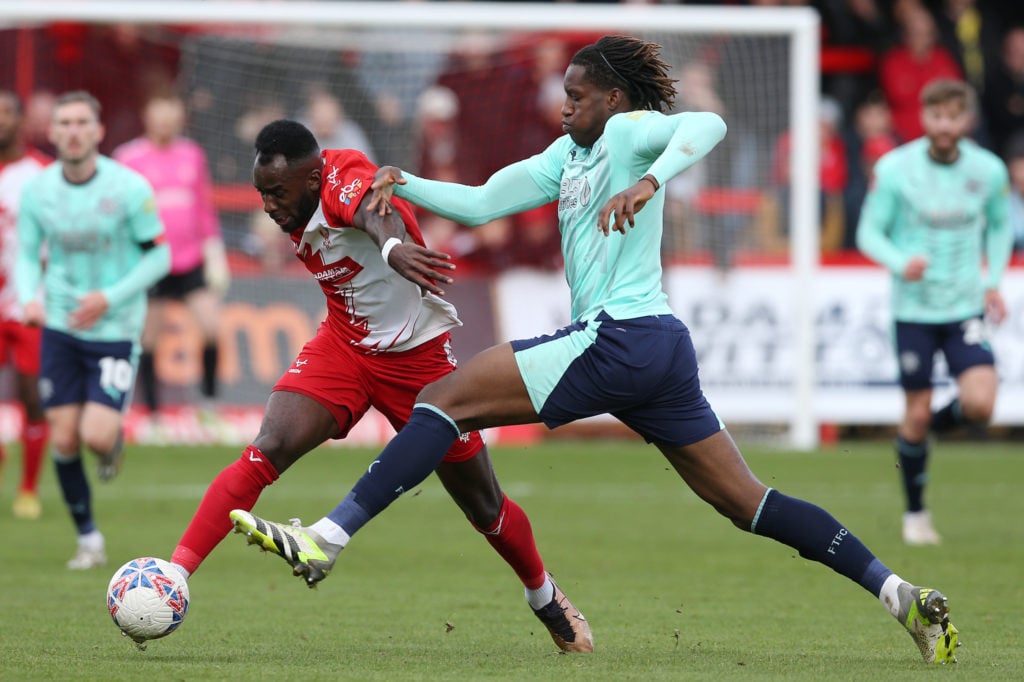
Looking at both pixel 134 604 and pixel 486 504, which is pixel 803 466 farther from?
pixel 134 604

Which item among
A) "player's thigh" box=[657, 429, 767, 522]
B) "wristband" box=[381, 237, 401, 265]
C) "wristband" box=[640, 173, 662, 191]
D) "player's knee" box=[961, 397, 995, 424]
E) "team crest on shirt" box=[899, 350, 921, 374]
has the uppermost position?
"wristband" box=[640, 173, 662, 191]

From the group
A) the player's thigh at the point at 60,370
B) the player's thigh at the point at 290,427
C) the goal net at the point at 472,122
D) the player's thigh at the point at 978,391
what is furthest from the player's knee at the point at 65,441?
the goal net at the point at 472,122

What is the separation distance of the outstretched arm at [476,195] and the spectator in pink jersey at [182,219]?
29.6ft

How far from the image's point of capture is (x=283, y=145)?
6.34 meters

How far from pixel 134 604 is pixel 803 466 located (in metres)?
9.74

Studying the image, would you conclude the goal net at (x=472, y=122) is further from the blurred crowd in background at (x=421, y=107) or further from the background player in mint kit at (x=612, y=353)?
the background player in mint kit at (x=612, y=353)

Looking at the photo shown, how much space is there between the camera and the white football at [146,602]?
5973 mm

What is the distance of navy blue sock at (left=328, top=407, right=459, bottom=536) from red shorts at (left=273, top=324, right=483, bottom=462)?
68cm

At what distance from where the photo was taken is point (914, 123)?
63.5 feet

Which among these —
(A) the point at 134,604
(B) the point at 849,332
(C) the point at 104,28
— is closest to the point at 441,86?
(C) the point at 104,28

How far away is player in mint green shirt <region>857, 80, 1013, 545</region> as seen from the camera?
10.4 metres

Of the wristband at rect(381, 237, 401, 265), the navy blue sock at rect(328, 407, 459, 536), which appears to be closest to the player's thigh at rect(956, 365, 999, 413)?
the navy blue sock at rect(328, 407, 459, 536)

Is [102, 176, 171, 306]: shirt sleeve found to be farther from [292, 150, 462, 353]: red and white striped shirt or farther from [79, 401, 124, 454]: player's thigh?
[292, 150, 462, 353]: red and white striped shirt

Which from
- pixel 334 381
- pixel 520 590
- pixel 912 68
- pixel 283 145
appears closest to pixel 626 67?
pixel 283 145
